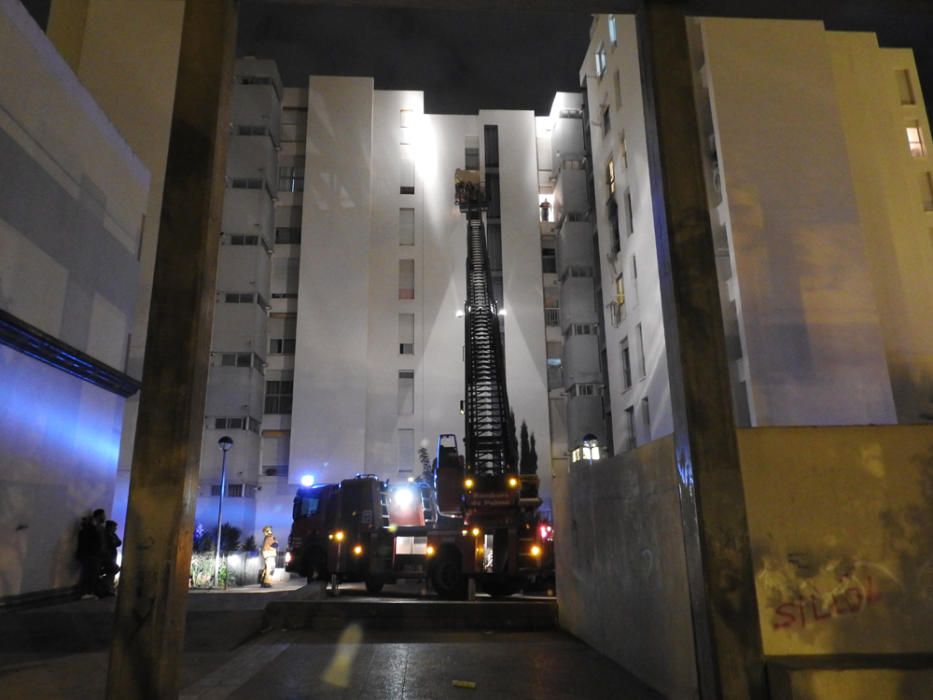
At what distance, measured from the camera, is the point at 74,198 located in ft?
46.8

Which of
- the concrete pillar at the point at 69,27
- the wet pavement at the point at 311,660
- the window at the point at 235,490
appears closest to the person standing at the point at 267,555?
the window at the point at 235,490

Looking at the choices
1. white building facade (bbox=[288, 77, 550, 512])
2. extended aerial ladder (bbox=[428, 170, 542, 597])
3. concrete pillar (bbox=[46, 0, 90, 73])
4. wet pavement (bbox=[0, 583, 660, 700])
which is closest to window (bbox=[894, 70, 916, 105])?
white building facade (bbox=[288, 77, 550, 512])

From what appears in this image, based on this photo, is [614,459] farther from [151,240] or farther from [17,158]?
[151,240]

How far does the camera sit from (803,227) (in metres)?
20.9

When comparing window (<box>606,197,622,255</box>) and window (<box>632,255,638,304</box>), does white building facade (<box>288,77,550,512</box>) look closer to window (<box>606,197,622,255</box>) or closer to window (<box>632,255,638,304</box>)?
window (<box>606,197,622,255</box>)

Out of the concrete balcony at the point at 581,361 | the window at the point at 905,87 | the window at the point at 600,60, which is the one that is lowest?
the concrete balcony at the point at 581,361

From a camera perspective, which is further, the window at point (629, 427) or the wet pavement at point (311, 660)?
the window at point (629, 427)

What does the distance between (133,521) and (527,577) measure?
12613 millimetres

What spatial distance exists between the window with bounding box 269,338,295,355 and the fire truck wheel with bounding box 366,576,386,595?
1851cm

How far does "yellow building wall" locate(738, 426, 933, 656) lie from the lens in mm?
5617

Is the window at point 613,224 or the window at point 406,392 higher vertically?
the window at point 613,224

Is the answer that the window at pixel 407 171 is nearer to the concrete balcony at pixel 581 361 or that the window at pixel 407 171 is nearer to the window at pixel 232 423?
the concrete balcony at pixel 581 361

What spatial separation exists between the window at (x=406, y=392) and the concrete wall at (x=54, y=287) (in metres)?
17.3

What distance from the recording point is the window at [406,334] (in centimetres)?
3388
